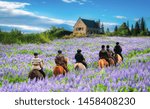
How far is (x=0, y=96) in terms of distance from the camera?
871 centimetres

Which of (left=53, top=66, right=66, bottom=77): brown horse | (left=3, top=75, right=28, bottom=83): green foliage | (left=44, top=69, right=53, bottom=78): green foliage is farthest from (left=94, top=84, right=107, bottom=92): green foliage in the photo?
(left=44, top=69, right=53, bottom=78): green foliage

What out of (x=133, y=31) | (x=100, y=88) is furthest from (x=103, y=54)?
(x=133, y=31)

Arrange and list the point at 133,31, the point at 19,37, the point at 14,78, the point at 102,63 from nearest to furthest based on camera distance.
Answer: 1. the point at 14,78
2. the point at 102,63
3. the point at 19,37
4. the point at 133,31

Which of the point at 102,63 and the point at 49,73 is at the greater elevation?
the point at 102,63

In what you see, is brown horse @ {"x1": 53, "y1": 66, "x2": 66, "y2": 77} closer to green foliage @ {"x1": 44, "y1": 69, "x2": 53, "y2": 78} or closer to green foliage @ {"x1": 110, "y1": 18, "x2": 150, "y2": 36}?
green foliage @ {"x1": 44, "y1": 69, "x2": 53, "y2": 78}

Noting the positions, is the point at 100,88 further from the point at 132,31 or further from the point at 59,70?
the point at 132,31

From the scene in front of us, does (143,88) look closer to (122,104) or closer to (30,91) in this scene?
(122,104)

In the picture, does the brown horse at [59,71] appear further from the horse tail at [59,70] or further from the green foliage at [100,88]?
the green foliage at [100,88]

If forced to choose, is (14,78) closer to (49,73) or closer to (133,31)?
(49,73)

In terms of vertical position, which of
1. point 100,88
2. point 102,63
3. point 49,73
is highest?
point 100,88

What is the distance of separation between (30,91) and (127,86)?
7.30 ft

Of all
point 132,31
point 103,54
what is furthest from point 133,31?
point 103,54

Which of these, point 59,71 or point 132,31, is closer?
point 59,71

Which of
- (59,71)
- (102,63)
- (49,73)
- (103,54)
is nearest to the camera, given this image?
(59,71)
